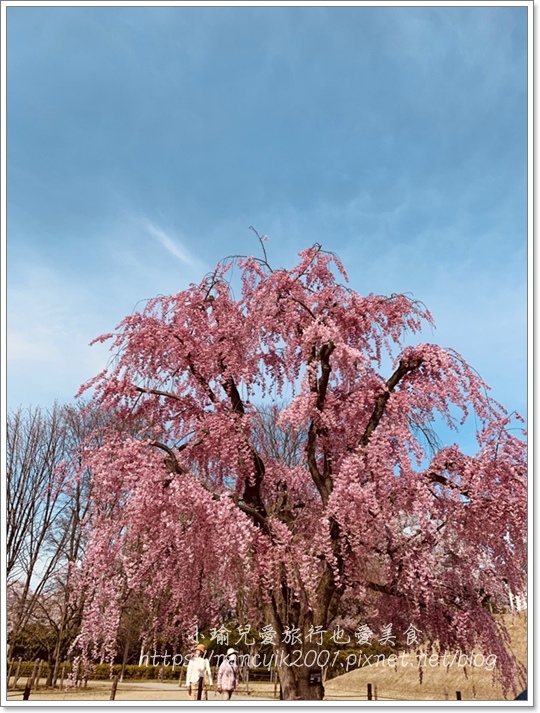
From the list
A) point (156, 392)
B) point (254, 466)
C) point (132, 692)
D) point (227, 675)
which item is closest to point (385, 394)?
point (254, 466)

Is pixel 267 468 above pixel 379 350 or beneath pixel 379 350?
beneath

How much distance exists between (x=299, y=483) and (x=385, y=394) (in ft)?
6.50

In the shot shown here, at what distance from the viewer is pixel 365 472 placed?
6.24 meters

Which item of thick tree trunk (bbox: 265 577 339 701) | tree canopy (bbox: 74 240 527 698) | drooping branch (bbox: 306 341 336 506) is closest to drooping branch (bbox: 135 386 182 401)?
tree canopy (bbox: 74 240 527 698)

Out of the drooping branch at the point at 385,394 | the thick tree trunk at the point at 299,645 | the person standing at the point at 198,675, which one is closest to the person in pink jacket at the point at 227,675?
the person standing at the point at 198,675

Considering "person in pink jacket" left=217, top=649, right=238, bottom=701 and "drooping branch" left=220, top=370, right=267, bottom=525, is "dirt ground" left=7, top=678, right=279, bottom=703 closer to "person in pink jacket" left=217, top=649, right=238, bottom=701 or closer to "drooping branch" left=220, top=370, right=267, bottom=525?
"person in pink jacket" left=217, top=649, right=238, bottom=701

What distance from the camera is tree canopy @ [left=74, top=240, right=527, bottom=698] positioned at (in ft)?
20.0

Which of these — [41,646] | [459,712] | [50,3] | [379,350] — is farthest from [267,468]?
[41,646]

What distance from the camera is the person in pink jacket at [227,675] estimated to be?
5.98 m

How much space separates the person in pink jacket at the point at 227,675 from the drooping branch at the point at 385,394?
9.43 ft

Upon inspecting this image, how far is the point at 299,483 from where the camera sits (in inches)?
313

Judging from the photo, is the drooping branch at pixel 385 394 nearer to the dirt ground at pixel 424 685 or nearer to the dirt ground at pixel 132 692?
the dirt ground at pixel 424 685
